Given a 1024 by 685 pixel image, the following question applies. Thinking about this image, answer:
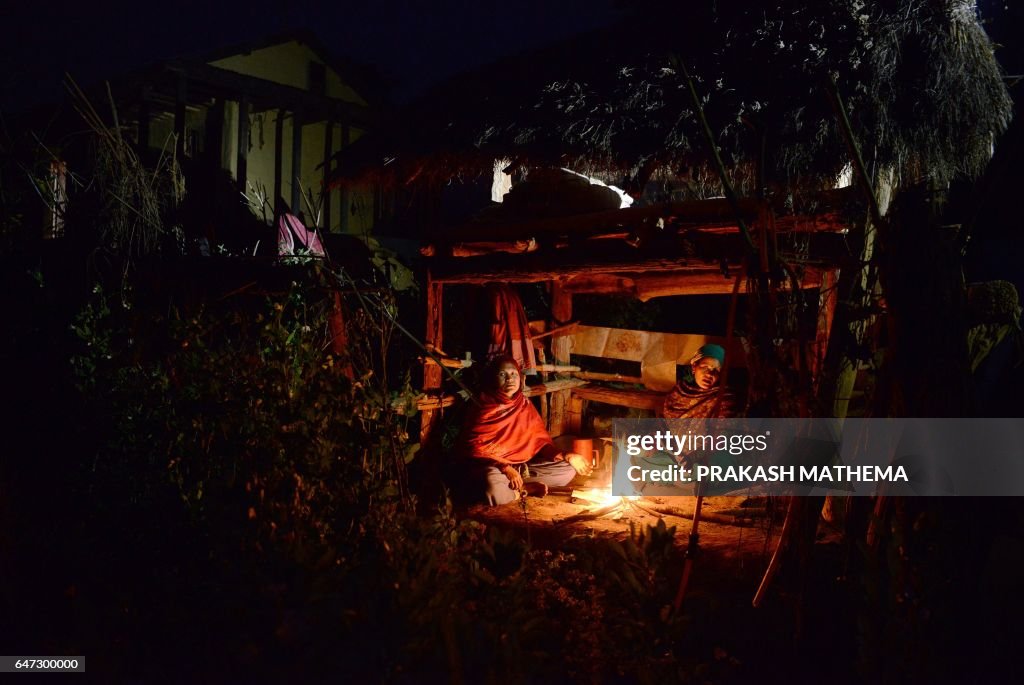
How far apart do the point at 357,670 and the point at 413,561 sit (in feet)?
2.17

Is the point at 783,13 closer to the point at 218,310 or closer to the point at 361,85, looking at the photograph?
the point at 218,310

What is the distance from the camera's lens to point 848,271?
3.66m

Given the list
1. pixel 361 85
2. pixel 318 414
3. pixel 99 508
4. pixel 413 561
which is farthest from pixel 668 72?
pixel 361 85

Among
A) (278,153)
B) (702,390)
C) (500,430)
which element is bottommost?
(500,430)

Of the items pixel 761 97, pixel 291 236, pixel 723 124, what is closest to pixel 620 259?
pixel 723 124

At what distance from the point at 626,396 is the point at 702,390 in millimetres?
1265

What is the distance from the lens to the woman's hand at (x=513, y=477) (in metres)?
7.18

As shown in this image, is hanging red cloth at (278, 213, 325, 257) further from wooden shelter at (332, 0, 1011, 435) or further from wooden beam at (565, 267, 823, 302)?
wooden beam at (565, 267, 823, 302)

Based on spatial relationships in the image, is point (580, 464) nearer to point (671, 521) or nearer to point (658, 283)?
point (671, 521)

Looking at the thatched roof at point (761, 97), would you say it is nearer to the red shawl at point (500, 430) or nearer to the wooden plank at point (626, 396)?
the red shawl at point (500, 430)

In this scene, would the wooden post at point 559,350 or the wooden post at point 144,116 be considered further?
the wooden post at point 144,116

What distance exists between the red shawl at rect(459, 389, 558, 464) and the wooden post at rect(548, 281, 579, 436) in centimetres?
139

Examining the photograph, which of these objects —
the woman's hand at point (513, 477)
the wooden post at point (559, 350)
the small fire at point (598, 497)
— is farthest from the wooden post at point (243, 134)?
the small fire at point (598, 497)

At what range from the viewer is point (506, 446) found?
757 centimetres
